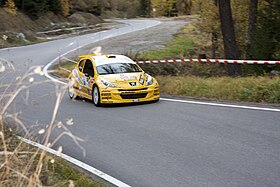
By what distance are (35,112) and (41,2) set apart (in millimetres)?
43798

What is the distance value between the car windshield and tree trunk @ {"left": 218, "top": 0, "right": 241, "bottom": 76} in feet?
18.9

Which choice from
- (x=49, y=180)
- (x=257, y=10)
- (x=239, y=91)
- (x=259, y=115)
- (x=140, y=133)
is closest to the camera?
(x=49, y=180)

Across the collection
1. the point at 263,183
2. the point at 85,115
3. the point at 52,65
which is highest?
the point at 263,183

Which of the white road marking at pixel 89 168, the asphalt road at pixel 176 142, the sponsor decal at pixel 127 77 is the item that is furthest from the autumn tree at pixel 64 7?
the white road marking at pixel 89 168

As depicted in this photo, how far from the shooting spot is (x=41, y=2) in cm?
5441

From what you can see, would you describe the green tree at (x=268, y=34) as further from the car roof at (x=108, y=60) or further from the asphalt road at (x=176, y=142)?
the asphalt road at (x=176, y=142)

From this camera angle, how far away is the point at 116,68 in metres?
14.7

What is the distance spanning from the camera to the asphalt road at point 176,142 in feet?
22.1

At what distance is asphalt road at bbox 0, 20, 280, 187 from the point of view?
6738 mm

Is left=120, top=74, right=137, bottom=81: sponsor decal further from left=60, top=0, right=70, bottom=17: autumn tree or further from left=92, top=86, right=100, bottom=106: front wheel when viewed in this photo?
left=60, top=0, right=70, bottom=17: autumn tree

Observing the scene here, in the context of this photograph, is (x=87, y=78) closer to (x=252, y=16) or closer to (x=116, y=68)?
(x=116, y=68)

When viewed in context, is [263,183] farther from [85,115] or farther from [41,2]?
[41,2]

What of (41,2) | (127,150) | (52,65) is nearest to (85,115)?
(127,150)

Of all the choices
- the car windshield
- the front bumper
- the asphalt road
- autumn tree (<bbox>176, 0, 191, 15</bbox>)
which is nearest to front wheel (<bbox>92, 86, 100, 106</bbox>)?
the front bumper
